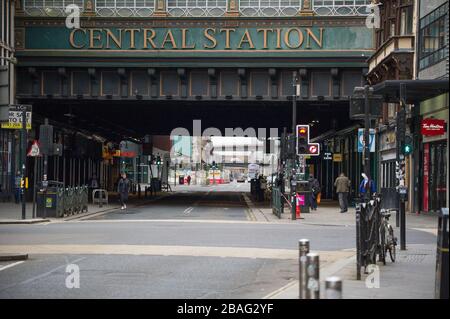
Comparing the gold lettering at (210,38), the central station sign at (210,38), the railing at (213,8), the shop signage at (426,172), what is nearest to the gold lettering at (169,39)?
the central station sign at (210,38)

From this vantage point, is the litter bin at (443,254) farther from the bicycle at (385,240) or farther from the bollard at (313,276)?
the bicycle at (385,240)

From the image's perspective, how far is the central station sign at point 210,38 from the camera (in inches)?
1661

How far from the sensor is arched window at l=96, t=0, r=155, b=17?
43062 mm

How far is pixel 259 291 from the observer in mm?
12602

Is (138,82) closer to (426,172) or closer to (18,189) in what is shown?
(18,189)

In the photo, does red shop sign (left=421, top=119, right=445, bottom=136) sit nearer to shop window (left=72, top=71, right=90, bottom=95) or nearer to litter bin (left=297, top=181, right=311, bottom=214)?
litter bin (left=297, top=181, right=311, bottom=214)

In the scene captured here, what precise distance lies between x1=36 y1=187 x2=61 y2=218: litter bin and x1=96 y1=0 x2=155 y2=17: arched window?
13.2 meters

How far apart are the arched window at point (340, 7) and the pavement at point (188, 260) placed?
16.1 metres

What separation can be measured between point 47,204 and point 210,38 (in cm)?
1358

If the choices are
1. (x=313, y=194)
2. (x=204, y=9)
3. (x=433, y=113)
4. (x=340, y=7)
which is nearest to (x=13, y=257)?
(x=433, y=113)

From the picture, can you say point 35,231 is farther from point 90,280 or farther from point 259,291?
point 259,291

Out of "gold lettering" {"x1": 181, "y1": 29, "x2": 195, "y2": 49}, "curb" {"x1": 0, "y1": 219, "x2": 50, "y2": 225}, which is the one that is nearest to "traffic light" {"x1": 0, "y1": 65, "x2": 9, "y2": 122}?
"curb" {"x1": 0, "y1": 219, "x2": 50, "y2": 225}
